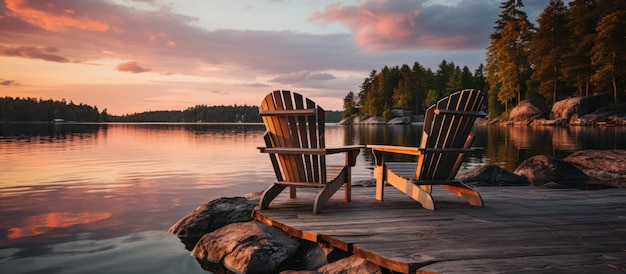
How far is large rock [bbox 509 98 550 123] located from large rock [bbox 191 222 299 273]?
5136cm

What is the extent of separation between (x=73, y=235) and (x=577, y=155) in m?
12.7

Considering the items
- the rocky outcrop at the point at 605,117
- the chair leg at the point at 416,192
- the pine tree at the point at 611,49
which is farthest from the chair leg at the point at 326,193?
the pine tree at the point at 611,49

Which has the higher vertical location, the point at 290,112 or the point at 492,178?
the point at 290,112

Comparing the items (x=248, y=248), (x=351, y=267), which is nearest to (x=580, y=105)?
(x=351, y=267)

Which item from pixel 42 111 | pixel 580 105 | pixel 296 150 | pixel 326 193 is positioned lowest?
pixel 326 193

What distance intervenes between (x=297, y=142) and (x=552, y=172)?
8370mm

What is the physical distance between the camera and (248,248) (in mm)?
4465

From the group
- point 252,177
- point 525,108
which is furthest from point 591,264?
point 525,108

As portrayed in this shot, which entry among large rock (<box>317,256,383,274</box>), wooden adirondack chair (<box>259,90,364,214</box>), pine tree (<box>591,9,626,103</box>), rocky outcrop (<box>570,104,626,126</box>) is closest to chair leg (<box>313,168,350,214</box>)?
wooden adirondack chair (<box>259,90,364,214</box>)

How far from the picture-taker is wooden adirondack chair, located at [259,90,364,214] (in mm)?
5254

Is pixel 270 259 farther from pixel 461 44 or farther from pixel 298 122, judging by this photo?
pixel 461 44

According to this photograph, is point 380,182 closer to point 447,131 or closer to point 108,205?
point 447,131

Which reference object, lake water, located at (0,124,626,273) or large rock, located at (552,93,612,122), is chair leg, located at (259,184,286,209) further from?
large rock, located at (552,93,612,122)

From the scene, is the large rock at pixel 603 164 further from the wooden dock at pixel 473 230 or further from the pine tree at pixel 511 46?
the pine tree at pixel 511 46
